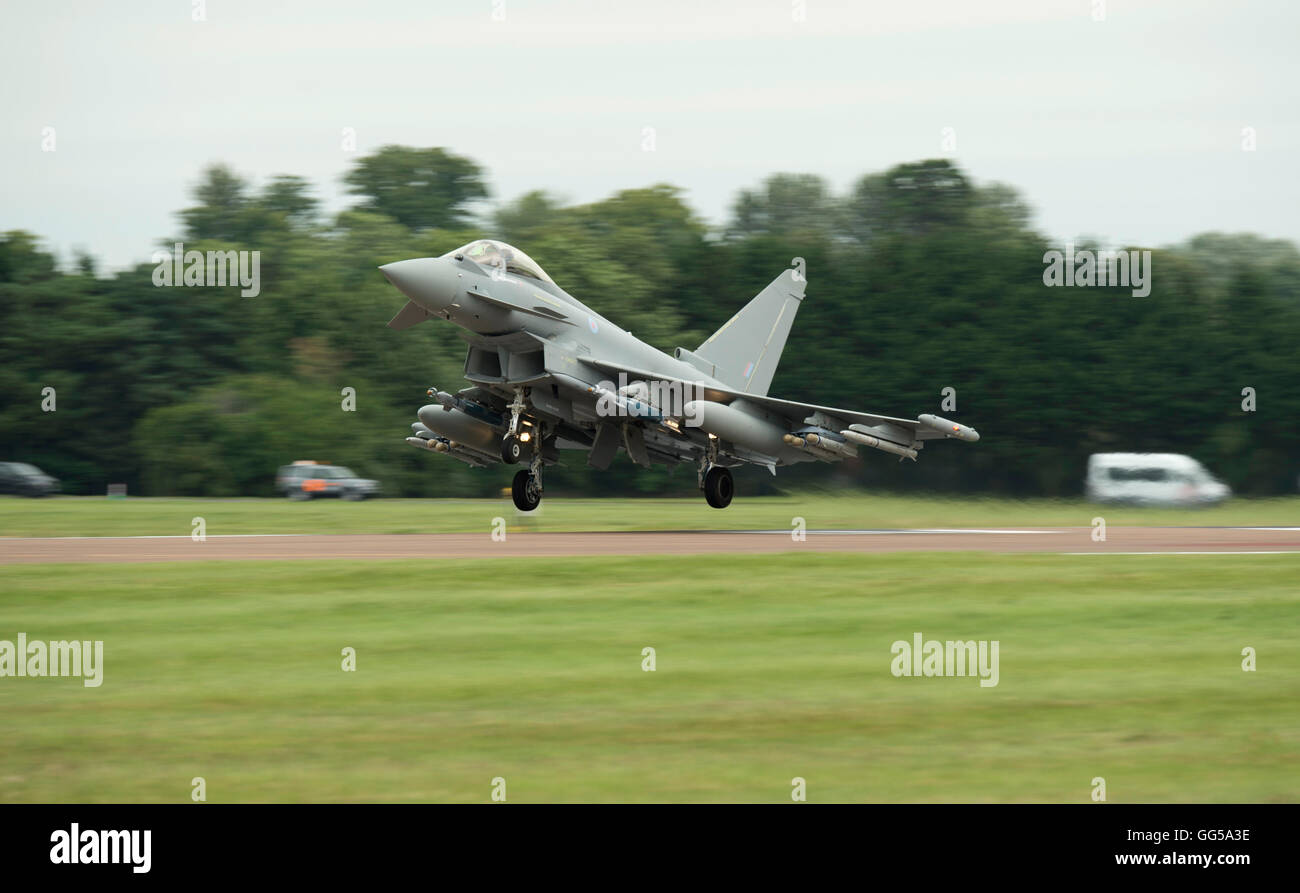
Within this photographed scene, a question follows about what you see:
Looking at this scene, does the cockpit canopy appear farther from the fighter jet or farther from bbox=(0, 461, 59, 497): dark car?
bbox=(0, 461, 59, 497): dark car

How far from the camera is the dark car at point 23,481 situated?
44.9 m

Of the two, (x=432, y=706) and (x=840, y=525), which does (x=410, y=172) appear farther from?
(x=432, y=706)

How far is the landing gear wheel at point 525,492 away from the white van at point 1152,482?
11.9 metres

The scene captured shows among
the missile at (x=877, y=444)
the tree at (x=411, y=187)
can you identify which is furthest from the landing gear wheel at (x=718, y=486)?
the tree at (x=411, y=187)

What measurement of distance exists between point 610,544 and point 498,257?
5.97 m

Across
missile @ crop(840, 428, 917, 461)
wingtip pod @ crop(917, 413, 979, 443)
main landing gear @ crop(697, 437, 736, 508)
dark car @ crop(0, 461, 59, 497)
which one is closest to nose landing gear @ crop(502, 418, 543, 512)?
main landing gear @ crop(697, 437, 736, 508)

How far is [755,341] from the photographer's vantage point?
30781mm

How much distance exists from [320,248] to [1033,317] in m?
29.1

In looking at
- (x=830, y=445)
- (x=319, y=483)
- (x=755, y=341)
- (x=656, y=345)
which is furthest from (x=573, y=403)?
(x=656, y=345)

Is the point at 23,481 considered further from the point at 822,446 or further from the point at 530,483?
the point at 822,446

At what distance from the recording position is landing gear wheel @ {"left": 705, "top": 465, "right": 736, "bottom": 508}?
28.6 metres

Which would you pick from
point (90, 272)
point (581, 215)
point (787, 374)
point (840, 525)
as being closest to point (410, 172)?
point (581, 215)

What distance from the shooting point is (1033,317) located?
46.4 meters

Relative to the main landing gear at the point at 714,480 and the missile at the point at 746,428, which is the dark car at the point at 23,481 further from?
the missile at the point at 746,428
